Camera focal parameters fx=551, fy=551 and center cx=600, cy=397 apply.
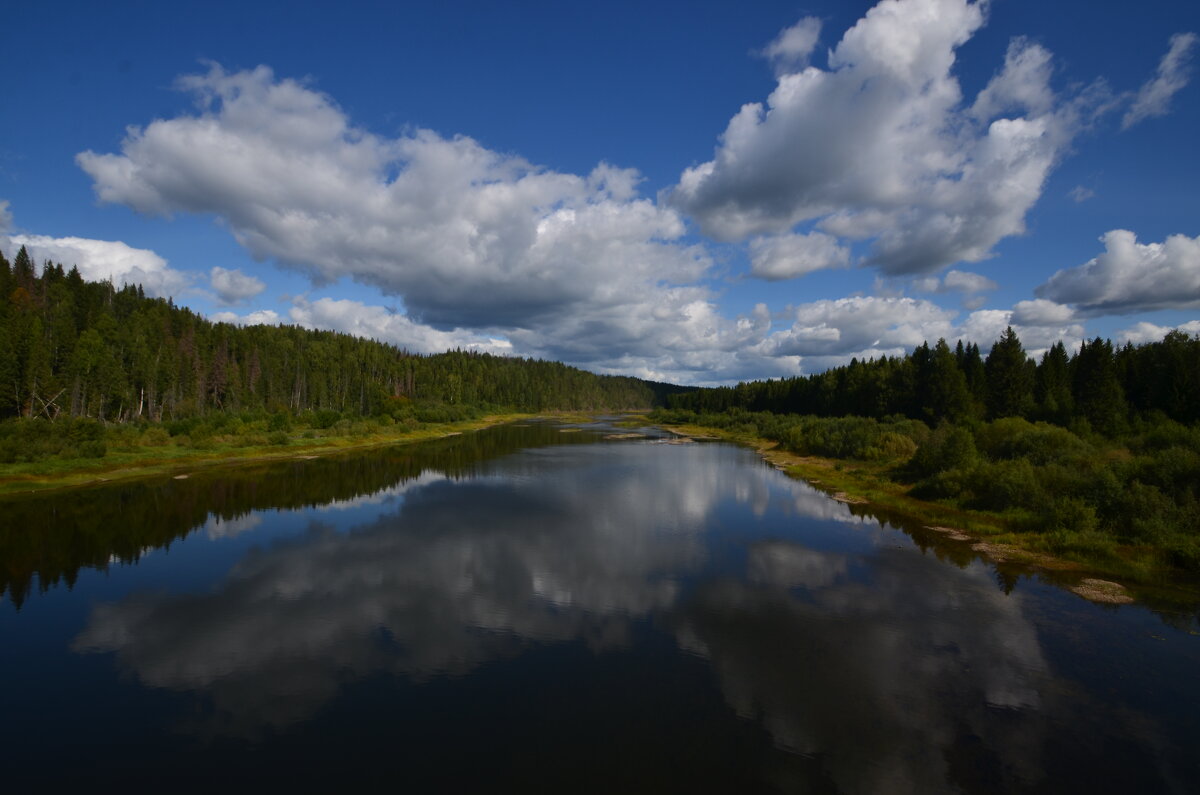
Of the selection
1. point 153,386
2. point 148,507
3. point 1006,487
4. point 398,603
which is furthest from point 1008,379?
point 153,386

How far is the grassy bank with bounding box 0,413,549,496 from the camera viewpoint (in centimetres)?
3300

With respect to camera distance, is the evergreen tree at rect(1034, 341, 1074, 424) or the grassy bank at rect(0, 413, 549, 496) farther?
the evergreen tree at rect(1034, 341, 1074, 424)

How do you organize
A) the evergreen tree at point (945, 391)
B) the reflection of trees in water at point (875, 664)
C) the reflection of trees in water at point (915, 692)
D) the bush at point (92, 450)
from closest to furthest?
the reflection of trees in water at point (915, 692), the reflection of trees in water at point (875, 664), the bush at point (92, 450), the evergreen tree at point (945, 391)

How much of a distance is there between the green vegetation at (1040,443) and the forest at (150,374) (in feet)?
180

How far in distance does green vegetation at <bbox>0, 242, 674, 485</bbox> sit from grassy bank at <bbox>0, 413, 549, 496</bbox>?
16 centimetres

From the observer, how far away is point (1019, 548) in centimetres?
2147

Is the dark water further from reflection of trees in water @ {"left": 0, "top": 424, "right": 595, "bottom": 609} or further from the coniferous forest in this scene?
the coniferous forest

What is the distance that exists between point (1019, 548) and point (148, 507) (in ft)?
133

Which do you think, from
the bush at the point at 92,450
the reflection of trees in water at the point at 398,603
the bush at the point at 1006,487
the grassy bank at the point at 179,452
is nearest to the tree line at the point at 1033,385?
the bush at the point at 1006,487

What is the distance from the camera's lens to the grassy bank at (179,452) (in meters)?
33.0

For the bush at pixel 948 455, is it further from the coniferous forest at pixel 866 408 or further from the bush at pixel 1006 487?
the bush at pixel 1006 487

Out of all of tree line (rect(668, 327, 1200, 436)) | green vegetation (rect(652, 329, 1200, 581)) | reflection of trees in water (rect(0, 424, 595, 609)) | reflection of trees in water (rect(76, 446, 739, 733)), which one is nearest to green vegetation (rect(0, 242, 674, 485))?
reflection of trees in water (rect(0, 424, 595, 609))

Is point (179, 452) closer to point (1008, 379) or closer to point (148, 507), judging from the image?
point (148, 507)

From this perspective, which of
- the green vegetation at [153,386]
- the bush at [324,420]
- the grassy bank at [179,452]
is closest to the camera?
the grassy bank at [179,452]
